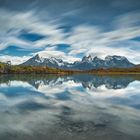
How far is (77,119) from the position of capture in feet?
98.2

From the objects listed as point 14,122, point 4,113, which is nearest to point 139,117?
point 14,122

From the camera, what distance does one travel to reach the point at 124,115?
3338 cm

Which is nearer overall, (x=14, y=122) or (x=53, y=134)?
(x=53, y=134)

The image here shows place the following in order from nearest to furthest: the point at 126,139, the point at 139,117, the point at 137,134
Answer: the point at 126,139, the point at 137,134, the point at 139,117

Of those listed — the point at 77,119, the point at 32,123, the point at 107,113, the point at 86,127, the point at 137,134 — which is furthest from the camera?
the point at 107,113

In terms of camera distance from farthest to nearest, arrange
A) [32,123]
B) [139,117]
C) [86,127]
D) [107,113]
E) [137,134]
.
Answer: [107,113]
[139,117]
[32,123]
[86,127]
[137,134]

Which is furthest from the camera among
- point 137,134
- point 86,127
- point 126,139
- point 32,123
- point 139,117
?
point 139,117

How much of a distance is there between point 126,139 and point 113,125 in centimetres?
524

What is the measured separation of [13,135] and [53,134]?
383 centimetres

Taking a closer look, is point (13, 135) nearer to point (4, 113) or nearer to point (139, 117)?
point (4, 113)

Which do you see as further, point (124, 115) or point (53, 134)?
point (124, 115)

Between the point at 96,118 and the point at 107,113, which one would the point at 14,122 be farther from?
the point at 107,113

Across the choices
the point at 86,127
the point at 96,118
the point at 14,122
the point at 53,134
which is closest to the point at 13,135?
the point at 53,134

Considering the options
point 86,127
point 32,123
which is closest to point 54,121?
point 32,123
